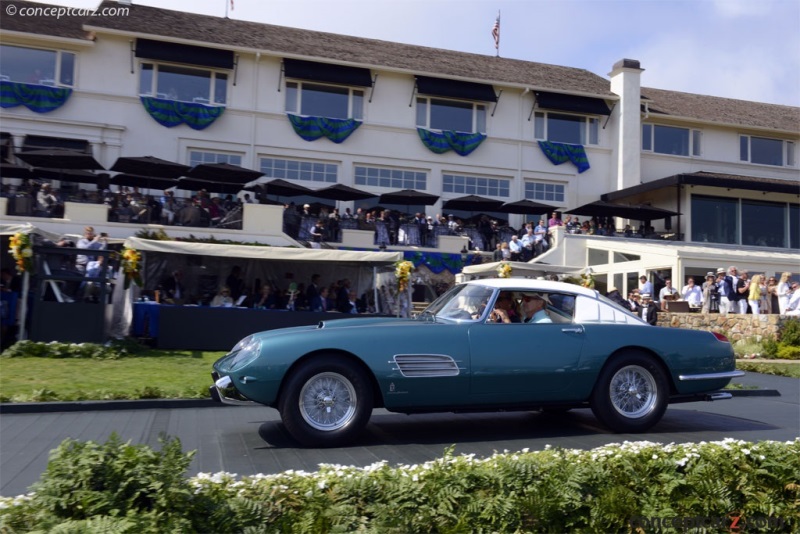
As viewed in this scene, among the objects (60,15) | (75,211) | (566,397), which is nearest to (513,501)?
(566,397)

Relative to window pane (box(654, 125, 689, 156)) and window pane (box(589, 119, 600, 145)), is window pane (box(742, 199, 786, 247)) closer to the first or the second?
window pane (box(654, 125, 689, 156))

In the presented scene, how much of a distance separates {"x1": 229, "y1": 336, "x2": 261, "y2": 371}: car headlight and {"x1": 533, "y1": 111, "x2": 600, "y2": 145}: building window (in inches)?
1079

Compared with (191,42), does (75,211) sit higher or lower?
lower

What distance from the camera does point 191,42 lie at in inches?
1084

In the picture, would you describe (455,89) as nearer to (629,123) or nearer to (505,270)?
(629,123)

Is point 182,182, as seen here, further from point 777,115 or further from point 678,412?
point 777,115

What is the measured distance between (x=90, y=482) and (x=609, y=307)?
5506 millimetres

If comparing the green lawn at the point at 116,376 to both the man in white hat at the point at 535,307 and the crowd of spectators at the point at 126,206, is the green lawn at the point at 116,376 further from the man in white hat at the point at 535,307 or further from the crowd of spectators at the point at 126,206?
the crowd of spectators at the point at 126,206

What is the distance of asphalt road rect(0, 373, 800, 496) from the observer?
19.5ft

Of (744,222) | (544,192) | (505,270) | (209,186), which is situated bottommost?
(505,270)

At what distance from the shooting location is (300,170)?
1137 inches

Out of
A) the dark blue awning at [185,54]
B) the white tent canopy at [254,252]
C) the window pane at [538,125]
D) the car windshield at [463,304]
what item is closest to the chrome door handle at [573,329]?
the car windshield at [463,304]

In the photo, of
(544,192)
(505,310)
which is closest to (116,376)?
(505,310)

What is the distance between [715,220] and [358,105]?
653 inches
